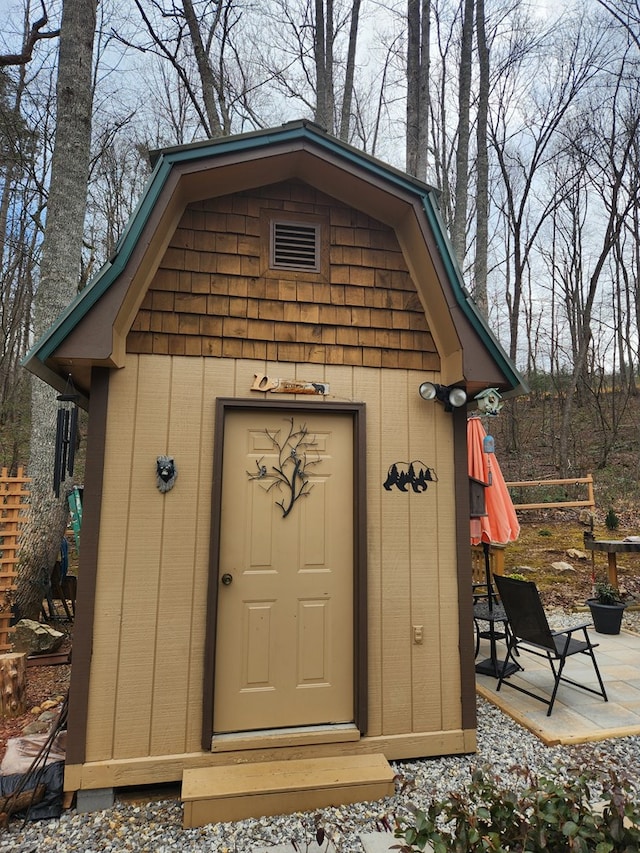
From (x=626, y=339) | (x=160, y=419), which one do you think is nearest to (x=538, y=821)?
(x=160, y=419)

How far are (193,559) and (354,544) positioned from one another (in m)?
1.03

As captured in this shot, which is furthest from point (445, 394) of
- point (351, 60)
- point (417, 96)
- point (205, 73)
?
point (351, 60)

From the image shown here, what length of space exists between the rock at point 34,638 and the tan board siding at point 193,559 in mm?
2398

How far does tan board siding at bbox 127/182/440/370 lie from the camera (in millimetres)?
3133

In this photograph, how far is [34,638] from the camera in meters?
4.64

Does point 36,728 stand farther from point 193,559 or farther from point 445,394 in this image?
point 445,394

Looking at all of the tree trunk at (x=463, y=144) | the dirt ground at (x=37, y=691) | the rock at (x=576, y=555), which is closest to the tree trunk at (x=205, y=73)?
the tree trunk at (x=463, y=144)

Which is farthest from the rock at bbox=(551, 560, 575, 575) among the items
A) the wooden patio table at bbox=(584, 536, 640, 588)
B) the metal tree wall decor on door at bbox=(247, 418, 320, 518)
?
the metal tree wall decor on door at bbox=(247, 418, 320, 518)

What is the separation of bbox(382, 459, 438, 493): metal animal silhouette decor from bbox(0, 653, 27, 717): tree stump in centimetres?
306

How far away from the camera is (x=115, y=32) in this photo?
8703 mm

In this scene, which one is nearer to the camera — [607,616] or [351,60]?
[607,616]

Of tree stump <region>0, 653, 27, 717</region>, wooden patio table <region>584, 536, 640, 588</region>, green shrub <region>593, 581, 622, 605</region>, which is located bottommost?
tree stump <region>0, 653, 27, 717</region>

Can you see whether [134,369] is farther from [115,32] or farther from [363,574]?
[115,32]

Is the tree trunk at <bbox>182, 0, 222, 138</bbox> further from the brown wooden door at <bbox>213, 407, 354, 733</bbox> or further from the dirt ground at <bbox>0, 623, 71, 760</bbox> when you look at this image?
the dirt ground at <bbox>0, 623, 71, 760</bbox>
